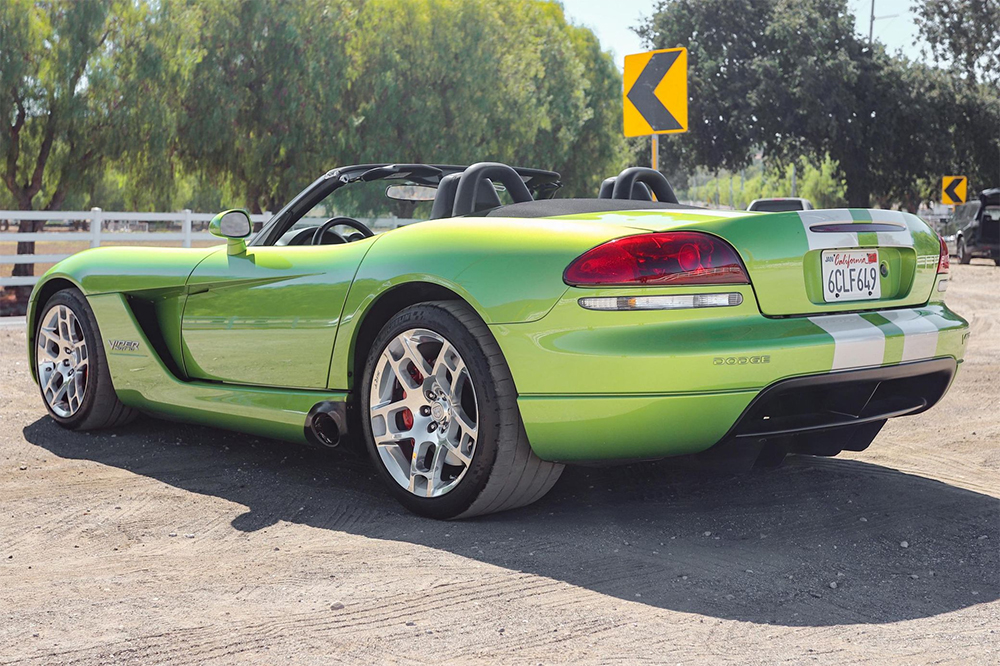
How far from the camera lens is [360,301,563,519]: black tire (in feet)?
12.2

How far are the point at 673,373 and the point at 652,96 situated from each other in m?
6.11

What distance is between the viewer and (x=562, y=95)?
3575 cm

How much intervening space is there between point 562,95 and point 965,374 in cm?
2924

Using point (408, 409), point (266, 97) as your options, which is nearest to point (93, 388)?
point (408, 409)

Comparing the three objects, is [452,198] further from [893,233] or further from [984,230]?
[984,230]

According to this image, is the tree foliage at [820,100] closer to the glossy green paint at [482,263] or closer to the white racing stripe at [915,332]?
the white racing stripe at [915,332]

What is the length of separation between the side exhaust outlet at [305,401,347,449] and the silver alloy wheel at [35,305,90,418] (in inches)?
67.1

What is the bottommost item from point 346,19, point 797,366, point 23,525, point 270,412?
point 23,525

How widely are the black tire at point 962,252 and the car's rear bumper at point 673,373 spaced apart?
86.7 ft

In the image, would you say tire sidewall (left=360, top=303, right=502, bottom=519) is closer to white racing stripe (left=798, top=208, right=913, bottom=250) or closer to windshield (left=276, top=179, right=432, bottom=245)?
windshield (left=276, top=179, right=432, bottom=245)

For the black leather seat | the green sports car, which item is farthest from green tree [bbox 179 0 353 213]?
the black leather seat

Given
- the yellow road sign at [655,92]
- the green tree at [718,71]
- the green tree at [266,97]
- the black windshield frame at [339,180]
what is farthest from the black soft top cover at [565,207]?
the green tree at [718,71]

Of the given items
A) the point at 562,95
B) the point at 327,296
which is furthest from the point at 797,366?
the point at 562,95

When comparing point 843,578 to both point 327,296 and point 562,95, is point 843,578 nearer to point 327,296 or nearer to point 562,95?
point 327,296
